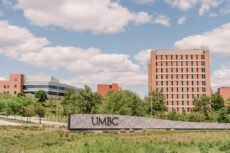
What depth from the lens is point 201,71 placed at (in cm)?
11106

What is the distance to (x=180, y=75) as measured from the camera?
11181 centimetres

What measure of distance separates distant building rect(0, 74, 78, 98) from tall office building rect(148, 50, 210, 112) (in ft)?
170

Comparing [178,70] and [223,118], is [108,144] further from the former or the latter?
[178,70]

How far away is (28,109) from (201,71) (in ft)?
254

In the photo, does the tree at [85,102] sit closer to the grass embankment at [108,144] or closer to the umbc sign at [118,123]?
the umbc sign at [118,123]

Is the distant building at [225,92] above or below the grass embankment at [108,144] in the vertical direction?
above

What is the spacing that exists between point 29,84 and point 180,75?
258 ft

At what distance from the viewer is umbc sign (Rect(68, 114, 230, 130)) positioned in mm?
38312

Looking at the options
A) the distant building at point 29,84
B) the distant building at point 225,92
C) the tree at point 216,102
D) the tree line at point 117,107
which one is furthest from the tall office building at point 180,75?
the distant building at point 29,84

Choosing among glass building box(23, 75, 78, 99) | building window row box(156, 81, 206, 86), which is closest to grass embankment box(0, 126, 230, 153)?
building window row box(156, 81, 206, 86)

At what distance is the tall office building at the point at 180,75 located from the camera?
362 ft

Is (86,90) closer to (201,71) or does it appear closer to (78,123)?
(78,123)

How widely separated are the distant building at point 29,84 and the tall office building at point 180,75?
51667mm

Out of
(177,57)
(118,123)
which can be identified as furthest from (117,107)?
(177,57)
